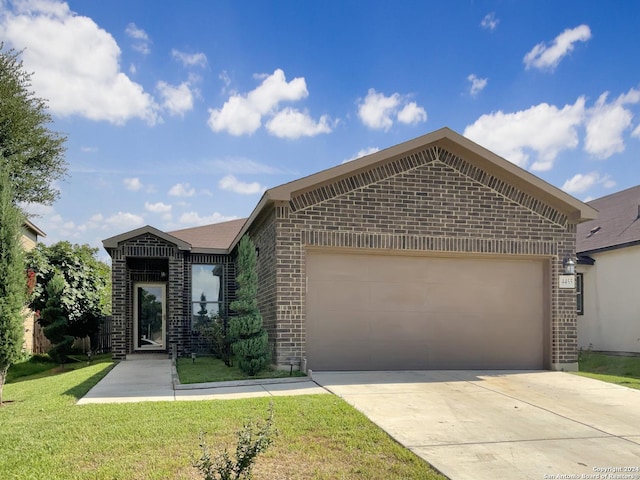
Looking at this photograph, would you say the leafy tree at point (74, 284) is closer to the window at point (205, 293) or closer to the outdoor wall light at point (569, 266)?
the window at point (205, 293)

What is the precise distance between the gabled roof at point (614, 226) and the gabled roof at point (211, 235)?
1159 cm

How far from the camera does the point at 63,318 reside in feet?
51.9

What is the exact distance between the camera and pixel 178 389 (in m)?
8.97

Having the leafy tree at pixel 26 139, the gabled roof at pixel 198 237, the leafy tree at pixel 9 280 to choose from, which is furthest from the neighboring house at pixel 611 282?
the leafy tree at pixel 26 139

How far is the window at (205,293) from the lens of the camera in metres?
16.8

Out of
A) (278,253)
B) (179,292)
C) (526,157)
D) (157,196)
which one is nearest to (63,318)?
(179,292)

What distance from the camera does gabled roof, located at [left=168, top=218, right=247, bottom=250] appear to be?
17.2 meters

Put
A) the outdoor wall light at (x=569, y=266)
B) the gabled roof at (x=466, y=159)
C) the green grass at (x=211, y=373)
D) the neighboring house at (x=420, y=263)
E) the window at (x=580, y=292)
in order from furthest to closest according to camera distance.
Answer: the window at (x=580, y=292), the outdoor wall light at (x=569, y=266), the neighboring house at (x=420, y=263), the gabled roof at (x=466, y=159), the green grass at (x=211, y=373)

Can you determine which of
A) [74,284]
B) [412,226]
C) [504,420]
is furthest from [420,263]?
[74,284]

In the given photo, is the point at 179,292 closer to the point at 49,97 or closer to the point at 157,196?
the point at 157,196

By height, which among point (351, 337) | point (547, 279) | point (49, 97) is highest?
point (49, 97)

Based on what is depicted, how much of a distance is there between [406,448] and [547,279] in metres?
7.74

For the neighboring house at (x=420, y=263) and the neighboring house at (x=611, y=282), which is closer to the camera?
the neighboring house at (x=420, y=263)

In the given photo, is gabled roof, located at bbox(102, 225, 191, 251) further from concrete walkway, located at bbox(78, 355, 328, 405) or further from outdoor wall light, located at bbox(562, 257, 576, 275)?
outdoor wall light, located at bbox(562, 257, 576, 275)
